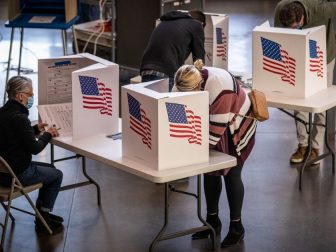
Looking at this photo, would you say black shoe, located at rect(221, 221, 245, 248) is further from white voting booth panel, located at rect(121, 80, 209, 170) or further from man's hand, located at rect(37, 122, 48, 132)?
man's hand, located at rect(37, 122, 48, 132)

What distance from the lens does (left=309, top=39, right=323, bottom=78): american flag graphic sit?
249 inches

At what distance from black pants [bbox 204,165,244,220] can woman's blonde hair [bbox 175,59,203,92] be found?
645 mm

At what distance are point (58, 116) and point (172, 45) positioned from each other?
39.1 inches

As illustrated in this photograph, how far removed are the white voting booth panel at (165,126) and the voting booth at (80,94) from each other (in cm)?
47

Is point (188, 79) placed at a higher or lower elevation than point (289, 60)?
higher

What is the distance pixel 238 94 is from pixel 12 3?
3.61 metres

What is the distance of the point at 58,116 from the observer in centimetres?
596

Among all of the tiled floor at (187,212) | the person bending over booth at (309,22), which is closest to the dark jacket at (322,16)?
the person bending over booth at (309,22)

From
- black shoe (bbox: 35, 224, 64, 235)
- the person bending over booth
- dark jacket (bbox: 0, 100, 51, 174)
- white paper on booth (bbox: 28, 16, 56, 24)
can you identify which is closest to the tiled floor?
black shoe (bbox: 35, 224, 64, 235)

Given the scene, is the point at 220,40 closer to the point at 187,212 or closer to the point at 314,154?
the point at 314,154

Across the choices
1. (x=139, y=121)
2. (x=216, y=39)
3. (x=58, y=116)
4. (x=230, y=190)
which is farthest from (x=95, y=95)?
(x=216, y=39)

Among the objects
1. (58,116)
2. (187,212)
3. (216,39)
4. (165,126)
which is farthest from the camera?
(216,39)

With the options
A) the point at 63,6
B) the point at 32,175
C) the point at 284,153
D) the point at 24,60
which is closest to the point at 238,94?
the point at 32,175

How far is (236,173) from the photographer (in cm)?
555
